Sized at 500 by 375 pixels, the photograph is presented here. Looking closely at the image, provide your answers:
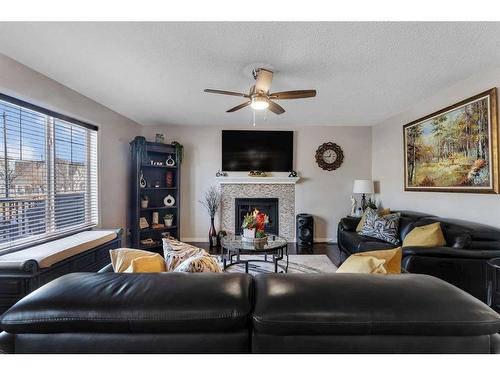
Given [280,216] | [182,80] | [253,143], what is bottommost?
[280,216]

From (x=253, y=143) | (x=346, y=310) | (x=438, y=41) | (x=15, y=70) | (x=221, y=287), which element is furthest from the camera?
Result: (x=253, y=143)

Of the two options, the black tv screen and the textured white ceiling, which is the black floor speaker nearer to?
the black tv screen

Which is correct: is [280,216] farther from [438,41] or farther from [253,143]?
[438,41]

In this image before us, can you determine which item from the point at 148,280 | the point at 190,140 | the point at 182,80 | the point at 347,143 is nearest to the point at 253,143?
the point at 190,140

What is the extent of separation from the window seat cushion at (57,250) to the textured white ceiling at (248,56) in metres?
1.82

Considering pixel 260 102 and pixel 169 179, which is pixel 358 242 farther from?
pixel 169 179

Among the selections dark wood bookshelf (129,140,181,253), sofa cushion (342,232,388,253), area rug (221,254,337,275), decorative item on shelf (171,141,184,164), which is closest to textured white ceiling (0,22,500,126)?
dark wood bookshelf (129,140,181,253)

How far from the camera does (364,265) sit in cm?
126

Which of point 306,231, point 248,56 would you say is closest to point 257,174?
point 306,231

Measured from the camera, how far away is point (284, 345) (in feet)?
2.64

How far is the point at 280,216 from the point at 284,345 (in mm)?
4036

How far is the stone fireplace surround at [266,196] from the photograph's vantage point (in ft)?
15.7

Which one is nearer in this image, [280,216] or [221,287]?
[221,287]

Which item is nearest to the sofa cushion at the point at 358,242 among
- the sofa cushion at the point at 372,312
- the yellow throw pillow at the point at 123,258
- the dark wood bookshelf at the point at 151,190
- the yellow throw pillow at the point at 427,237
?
the yellow throw pillow at the point at 427,237
